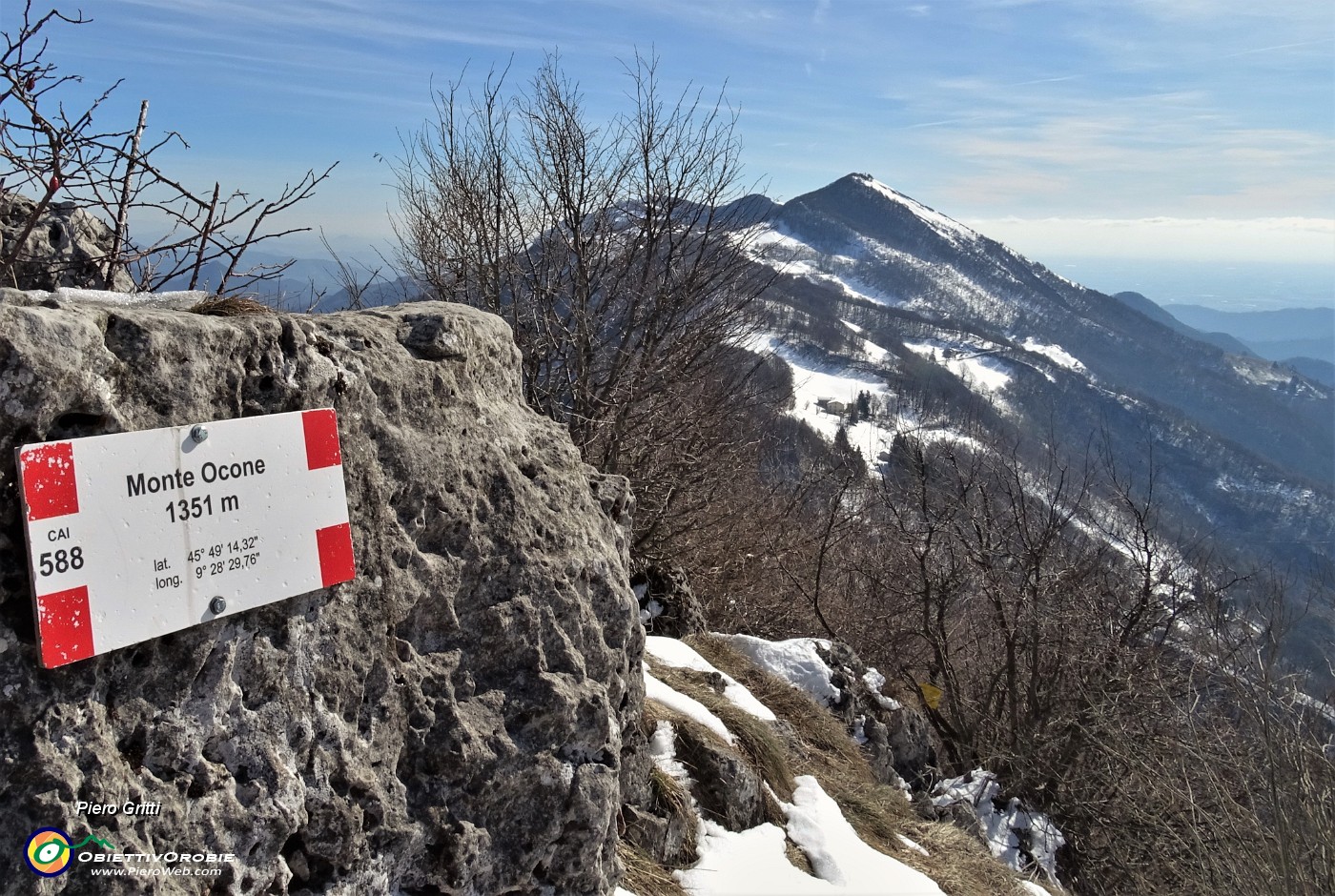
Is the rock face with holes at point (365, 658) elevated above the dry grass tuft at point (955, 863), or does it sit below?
above

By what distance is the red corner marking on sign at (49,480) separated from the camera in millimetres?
1834

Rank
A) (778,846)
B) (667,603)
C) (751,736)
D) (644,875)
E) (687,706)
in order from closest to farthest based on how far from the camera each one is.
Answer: (644,875), (778,846), (687,706), (751,736), (667,603)

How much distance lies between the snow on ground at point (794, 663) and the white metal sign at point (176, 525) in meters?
6.22

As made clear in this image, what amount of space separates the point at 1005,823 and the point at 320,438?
10050 millimetres

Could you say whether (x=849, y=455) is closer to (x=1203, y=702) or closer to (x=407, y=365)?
(x=1203, y=702)

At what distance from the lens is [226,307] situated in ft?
8.59

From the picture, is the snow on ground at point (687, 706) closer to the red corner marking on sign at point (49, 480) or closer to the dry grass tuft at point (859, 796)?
the dry grass tuft at point (859, 796)

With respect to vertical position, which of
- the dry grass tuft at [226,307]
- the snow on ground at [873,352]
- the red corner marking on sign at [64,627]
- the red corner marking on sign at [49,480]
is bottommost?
the red corner marking on sign at [64,627]

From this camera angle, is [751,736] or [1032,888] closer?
[751,736]

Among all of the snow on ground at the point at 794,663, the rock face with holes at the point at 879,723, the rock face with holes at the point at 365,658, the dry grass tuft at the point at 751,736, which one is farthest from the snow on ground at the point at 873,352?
the rock face with holes at the point at 365,658

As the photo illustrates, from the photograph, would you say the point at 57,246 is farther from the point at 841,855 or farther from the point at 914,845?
the point at 914,845

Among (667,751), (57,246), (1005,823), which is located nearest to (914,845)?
(667,751)

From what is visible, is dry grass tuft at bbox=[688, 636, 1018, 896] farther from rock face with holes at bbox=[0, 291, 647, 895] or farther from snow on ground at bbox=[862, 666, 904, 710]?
rock face with holes at bbox=[0, 291, 647, 895]

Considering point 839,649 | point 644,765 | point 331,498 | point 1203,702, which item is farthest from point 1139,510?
point 331,498
